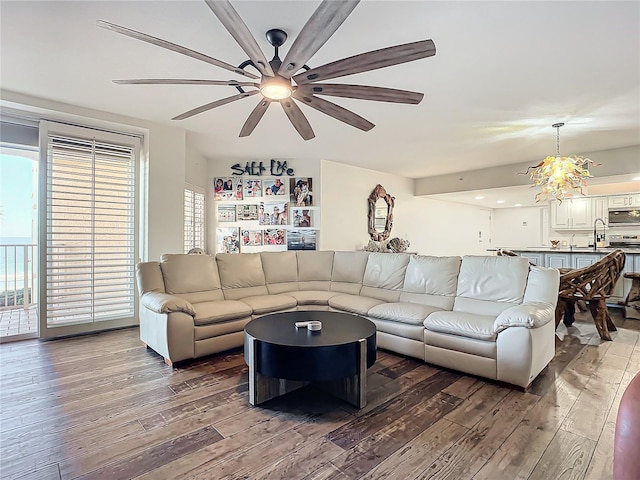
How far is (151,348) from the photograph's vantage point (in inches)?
133

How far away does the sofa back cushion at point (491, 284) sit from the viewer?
3152mm

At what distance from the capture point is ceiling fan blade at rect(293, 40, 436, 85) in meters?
1.67

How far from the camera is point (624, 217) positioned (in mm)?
7070

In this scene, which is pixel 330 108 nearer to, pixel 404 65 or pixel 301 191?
pixel 404 65

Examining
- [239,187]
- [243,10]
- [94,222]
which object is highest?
[243,10]

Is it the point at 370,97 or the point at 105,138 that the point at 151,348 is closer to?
the point at 105,138

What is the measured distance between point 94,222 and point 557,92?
531 cm

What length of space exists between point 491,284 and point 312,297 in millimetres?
2063

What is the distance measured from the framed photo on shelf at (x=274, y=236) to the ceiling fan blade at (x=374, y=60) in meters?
4.03

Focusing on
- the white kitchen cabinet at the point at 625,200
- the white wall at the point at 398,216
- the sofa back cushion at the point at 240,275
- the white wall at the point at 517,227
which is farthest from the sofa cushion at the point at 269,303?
the white wall at the point at 517,227

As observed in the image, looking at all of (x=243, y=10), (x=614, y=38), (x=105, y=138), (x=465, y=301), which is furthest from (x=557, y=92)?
(x=105, y=138)

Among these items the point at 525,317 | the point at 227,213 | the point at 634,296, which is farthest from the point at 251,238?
the point at 634,296

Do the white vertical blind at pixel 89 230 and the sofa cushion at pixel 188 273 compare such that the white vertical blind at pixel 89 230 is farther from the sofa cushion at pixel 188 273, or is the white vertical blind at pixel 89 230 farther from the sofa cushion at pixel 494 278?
the sofa cushion at pixel 494 278

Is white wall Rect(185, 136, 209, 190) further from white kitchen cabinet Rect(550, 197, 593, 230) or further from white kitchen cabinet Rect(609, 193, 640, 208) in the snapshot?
white kitchen cabinet Rect(609, 193, 640, 208)
